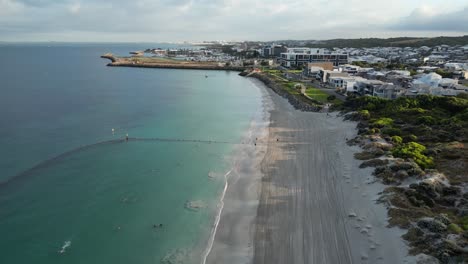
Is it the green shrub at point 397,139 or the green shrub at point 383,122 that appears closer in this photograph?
the green shrub at point 397,139

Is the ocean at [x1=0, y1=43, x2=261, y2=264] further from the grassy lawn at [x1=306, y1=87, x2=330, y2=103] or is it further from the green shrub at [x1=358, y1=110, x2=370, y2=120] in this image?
the green shrub at [x1=358, y1=110, x2=370, y2=120]

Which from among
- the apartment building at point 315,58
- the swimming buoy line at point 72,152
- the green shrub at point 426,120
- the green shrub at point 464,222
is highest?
the apartment building at point 315,58

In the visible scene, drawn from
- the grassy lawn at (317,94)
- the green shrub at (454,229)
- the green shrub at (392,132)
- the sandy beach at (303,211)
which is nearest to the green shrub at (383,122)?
the green shrub at (392,132)

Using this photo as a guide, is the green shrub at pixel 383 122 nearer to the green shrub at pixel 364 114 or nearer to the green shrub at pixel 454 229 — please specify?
the green shrub at pixel 364 114

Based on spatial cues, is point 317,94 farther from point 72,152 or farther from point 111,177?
point 111,177

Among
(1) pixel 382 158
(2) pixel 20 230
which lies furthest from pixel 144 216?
(1) pixel 382 158

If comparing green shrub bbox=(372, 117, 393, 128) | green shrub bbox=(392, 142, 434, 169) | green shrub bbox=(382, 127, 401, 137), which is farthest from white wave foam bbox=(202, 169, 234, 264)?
green shrub bbox=(372, 117, 393, 128)

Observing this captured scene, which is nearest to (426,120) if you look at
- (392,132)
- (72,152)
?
(392,132)
